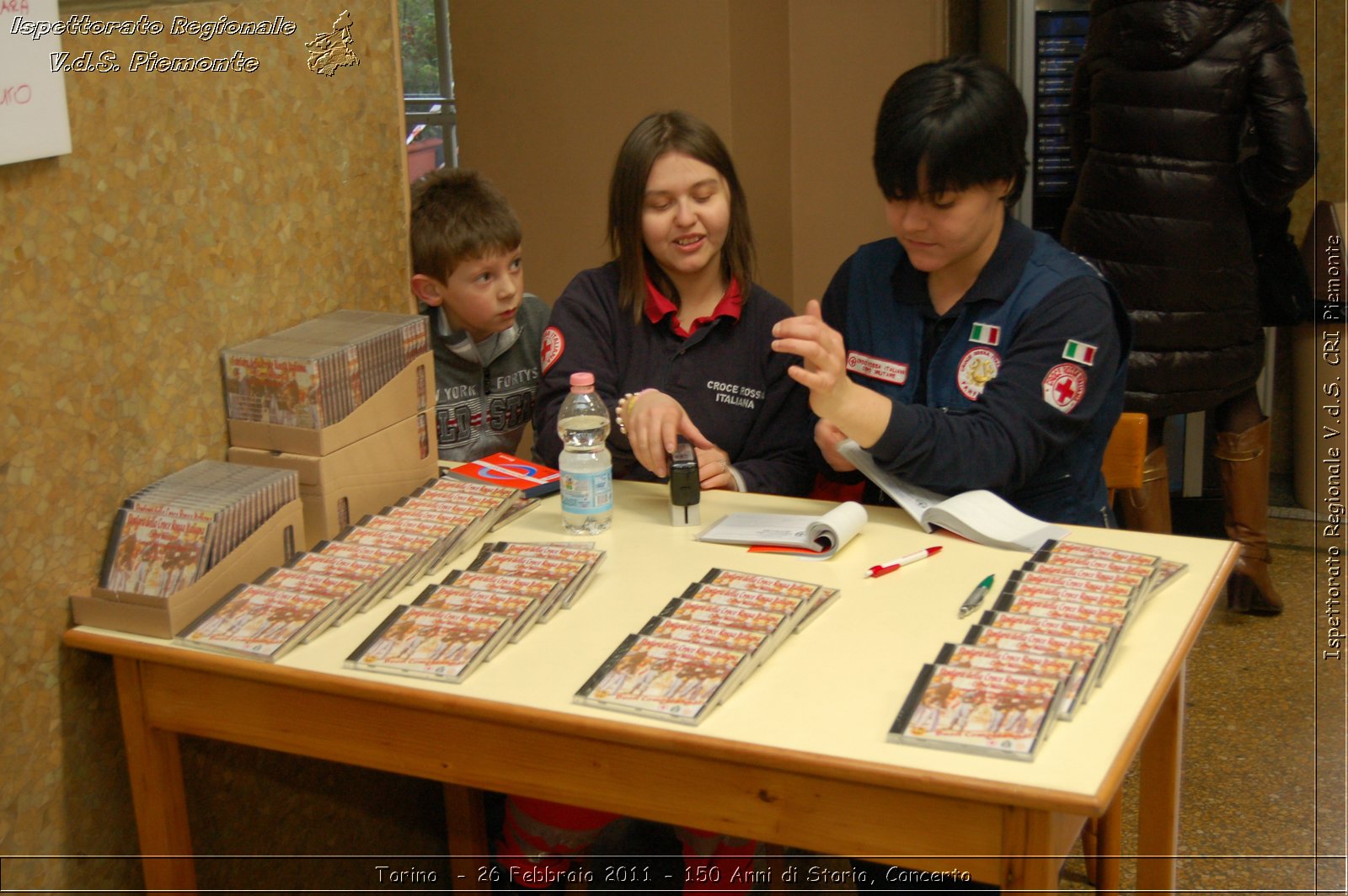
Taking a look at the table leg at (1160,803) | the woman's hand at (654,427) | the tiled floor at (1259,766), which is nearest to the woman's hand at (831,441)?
the woman's hand at (654,427)

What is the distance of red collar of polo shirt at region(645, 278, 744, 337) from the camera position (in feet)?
7.50

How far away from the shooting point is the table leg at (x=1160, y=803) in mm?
1770

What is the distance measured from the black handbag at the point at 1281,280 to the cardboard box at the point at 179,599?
2692 mm

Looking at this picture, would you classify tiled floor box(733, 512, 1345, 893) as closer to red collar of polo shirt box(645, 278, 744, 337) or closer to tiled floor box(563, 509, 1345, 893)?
tiled floor box(563, 509, 1345, 893)

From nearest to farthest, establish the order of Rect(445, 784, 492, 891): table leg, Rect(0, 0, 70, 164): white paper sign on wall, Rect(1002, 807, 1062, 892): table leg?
Rect(1002, 807, 1062, 892): table leg, Rect(0, 0, 70, 164): white paper sign on wall, Rect(445, 784, 492, 891): table leg

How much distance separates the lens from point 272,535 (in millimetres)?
1766

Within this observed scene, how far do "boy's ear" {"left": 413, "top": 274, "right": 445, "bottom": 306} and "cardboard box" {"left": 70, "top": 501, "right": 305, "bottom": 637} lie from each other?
0.80 metres

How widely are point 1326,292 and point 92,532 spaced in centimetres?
340

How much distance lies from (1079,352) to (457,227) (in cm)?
117

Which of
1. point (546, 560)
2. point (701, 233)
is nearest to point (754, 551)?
point (546, 560)

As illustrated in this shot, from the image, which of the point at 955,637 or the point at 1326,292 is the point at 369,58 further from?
the point at 1326,292

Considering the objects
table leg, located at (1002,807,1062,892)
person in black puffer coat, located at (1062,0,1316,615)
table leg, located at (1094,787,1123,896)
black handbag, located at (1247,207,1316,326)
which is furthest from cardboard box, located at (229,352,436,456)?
black handbag, located at (1247,207,1316,326)

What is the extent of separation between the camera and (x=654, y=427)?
6.63ft

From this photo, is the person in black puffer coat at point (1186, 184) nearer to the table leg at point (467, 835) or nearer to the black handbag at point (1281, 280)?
the black handbag at point (1281, 280)
